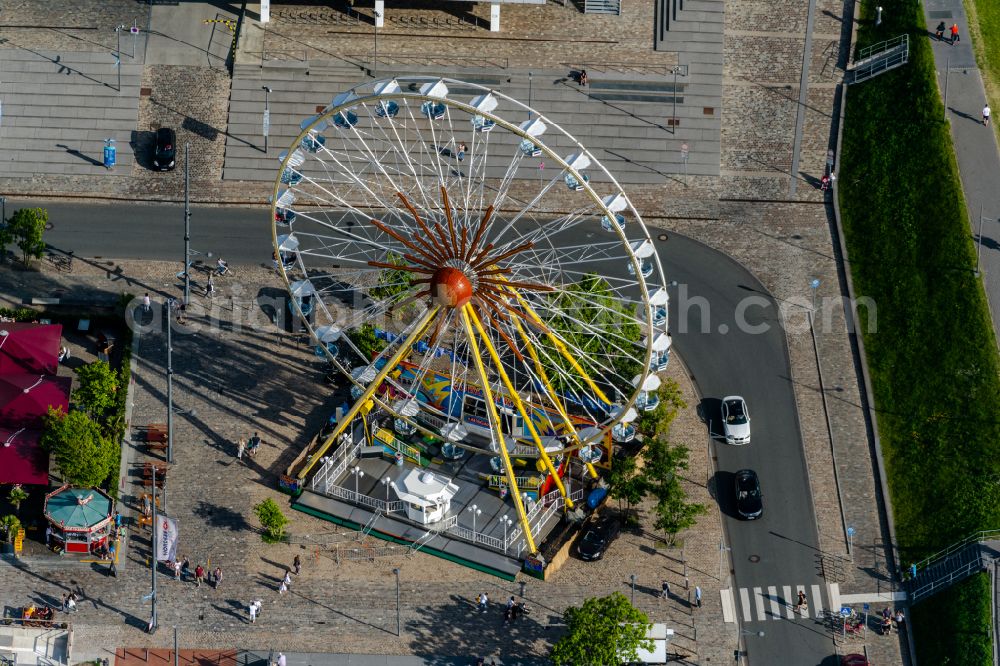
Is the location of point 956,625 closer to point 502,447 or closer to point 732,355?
point 732,355

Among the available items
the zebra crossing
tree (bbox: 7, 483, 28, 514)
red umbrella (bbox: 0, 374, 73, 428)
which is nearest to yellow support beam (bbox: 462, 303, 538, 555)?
the zebra crossing

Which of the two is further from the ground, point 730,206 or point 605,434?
point 730,206

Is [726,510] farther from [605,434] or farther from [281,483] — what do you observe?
[281,483]

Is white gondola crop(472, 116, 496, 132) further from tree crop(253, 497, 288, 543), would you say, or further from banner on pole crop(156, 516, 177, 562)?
banner on pole crop(156, 516, 177, 562)

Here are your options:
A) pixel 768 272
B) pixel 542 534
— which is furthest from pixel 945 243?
pixel 542 534

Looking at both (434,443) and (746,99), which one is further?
(746,99)

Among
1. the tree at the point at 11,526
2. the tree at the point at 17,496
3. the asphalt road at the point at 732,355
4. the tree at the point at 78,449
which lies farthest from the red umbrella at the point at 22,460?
the asphalt road at the point at 732,355

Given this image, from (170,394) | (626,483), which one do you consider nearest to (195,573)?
(170,394)
